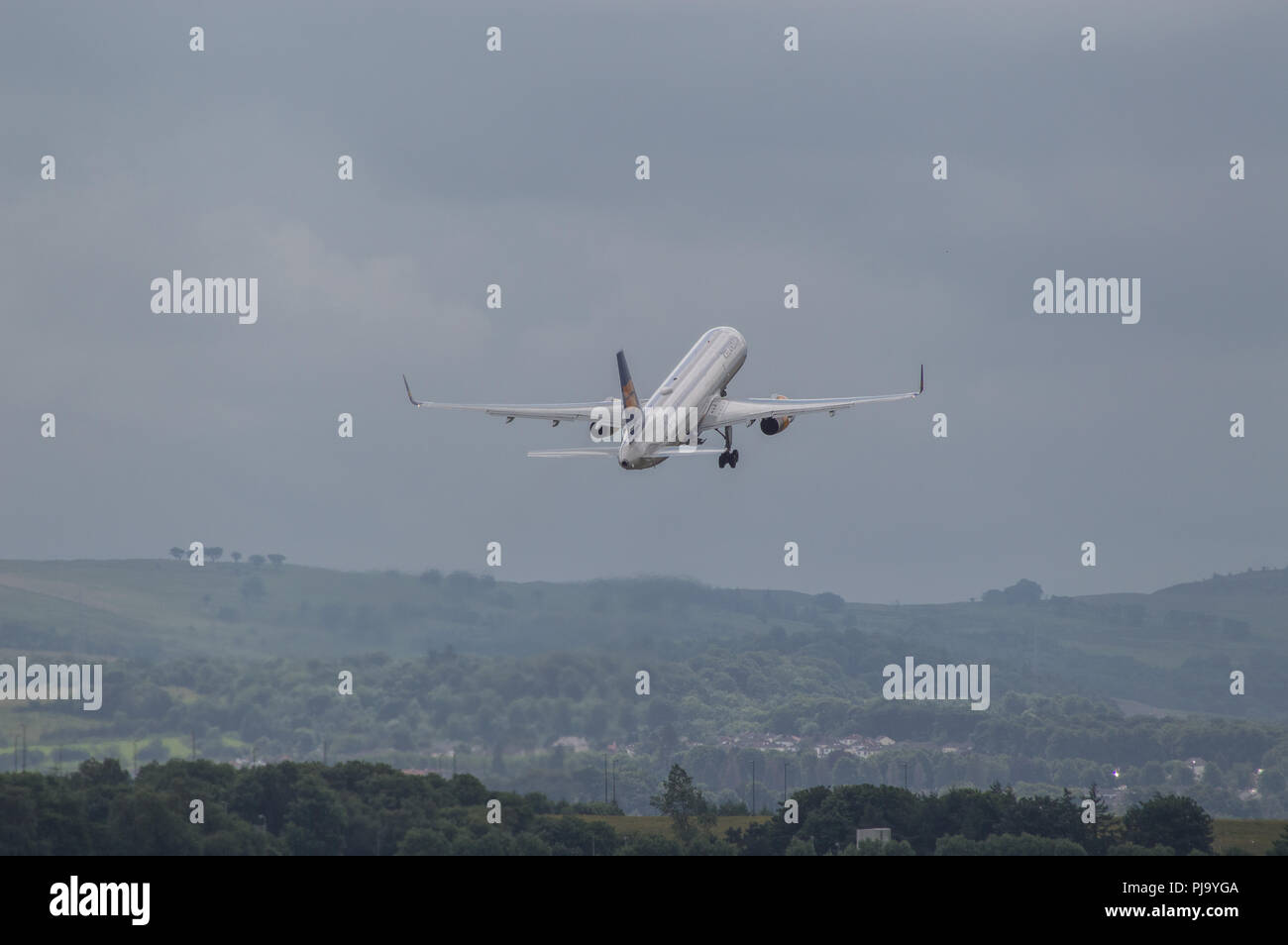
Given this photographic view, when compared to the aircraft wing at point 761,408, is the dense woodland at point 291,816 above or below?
below

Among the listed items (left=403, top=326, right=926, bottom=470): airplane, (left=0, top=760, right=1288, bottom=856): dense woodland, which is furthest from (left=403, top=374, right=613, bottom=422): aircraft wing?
(left=0, top=760, right=1288, bottom=856): dense woodland

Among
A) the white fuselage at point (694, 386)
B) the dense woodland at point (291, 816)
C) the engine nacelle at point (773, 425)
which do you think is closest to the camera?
the white fuselage at point (694, 386)

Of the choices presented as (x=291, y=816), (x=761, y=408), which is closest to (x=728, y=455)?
(x=761, y=408)

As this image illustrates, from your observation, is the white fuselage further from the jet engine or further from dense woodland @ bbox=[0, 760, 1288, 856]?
dense woodland @ bbox=[0, 760, 1288, 856]

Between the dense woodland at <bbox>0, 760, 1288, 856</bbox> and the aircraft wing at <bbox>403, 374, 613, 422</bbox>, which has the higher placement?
the aircraft wing at <bbox>403, 374, 613, 422</bbox>

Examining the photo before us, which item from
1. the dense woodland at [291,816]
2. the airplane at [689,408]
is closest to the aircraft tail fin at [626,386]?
the airplane at [689,408]

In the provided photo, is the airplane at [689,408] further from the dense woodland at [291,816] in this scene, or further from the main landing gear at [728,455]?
the dense woodland at [291,816]
